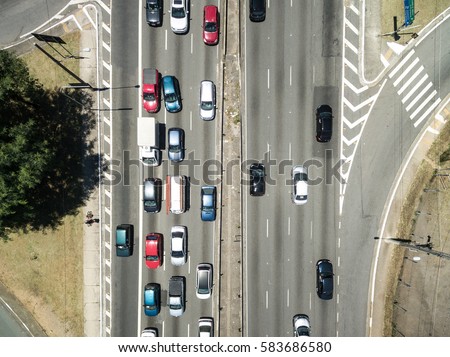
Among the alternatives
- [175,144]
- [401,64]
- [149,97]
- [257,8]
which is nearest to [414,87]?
[401,64]

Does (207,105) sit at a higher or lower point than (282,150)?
higher

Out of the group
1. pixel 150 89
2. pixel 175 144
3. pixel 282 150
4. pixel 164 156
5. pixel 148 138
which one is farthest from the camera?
pixel 164 156

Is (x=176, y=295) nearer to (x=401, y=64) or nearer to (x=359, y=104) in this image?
(x=359, y=104)

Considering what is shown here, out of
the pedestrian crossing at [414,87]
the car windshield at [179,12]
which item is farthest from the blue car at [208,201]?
the pedestrian crossing at [414,87]

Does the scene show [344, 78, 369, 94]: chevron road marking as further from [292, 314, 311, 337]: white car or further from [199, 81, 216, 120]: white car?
[292, 314, 311, 337]: white car

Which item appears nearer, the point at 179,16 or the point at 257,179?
the point at 179,16

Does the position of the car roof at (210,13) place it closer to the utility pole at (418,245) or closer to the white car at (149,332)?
the utility pole at (418,245)

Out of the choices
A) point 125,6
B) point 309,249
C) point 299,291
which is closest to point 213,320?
point 299,291
